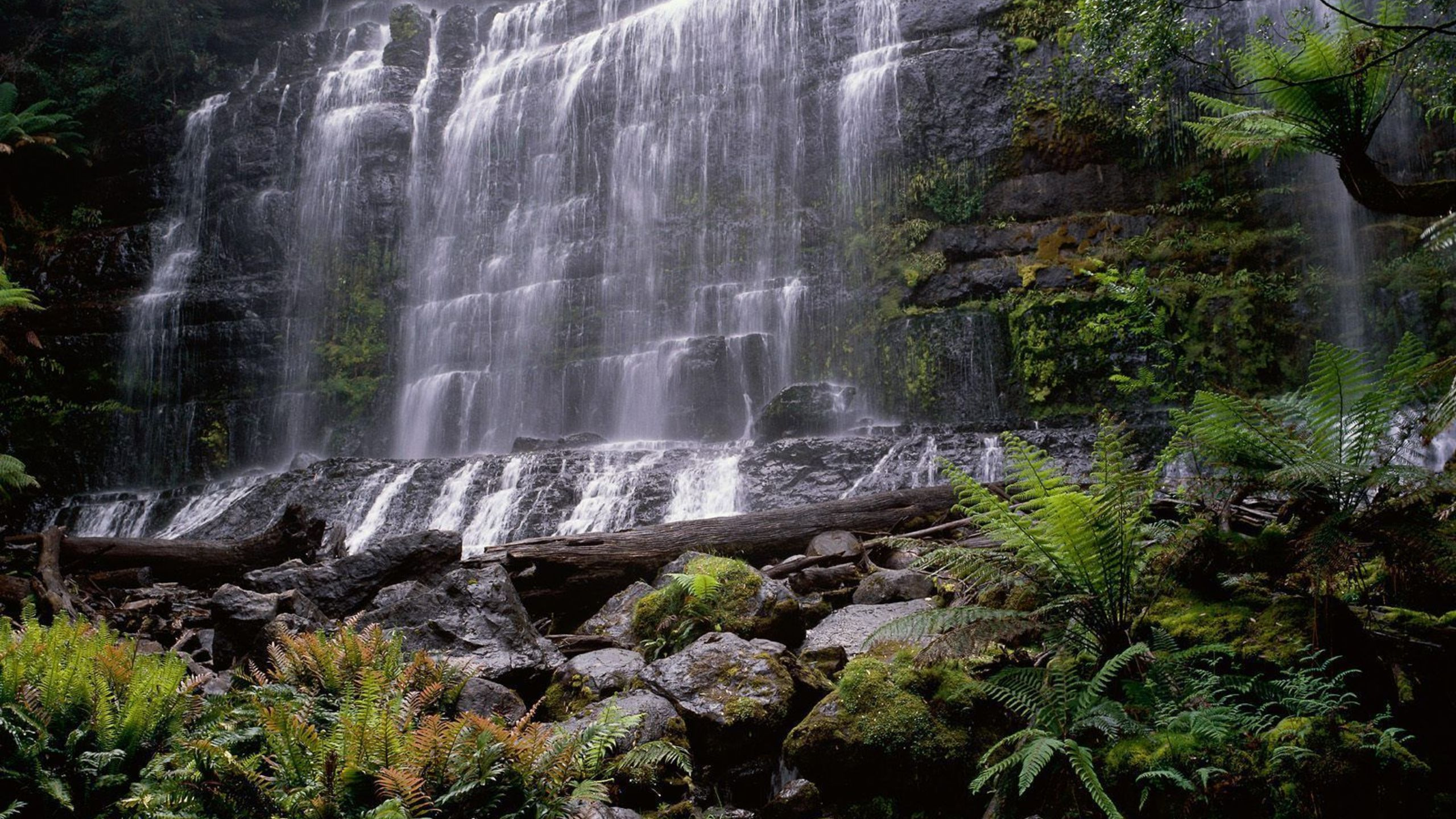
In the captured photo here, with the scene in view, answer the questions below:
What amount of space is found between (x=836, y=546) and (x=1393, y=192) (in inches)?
155

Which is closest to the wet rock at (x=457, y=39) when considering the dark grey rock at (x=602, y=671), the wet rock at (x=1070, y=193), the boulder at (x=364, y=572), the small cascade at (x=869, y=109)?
the small cascade at (x=869, y=109)

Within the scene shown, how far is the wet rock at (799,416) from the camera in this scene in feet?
38.8

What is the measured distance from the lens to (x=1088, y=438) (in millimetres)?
9617

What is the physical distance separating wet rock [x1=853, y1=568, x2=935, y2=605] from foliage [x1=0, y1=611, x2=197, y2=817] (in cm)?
332

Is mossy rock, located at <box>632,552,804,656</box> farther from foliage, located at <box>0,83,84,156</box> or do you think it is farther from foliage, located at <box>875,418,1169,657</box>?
foliage, located at <box>0,83,84,156</box>

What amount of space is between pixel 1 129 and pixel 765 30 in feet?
58.2

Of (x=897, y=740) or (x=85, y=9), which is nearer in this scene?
(x=897, y=740)

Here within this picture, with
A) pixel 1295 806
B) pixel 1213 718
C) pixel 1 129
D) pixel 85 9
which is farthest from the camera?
pixel 85 9

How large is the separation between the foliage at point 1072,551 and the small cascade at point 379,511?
936 cm

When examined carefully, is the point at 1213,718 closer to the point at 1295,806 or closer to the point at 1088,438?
the point at 1295,806

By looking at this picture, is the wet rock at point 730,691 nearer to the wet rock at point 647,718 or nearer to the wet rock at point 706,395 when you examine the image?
the wet rock at point 647,718

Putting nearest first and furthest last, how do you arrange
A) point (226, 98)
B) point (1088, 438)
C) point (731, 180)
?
point (1088, 438) → point (731, 180) → point (226, 98)

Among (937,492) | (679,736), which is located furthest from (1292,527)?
(937,492)

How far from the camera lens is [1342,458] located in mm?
3074
